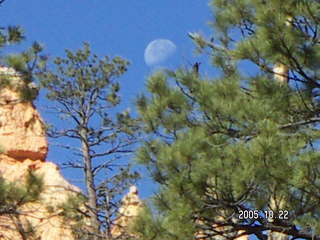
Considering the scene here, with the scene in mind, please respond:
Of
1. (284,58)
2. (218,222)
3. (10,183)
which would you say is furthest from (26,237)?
(284,58)

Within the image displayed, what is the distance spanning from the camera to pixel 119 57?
13250 millimetres

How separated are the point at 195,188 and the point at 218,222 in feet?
1.60

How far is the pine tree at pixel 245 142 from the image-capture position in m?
5.17

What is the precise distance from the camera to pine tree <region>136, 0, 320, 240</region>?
5168mm

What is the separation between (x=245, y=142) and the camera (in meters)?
5.54

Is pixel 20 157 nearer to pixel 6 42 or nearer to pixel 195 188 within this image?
pixel 6 42

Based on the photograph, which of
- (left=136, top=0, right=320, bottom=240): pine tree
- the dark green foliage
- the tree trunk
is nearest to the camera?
(left=136, top=0, right=320, bottom=240): pine tree
